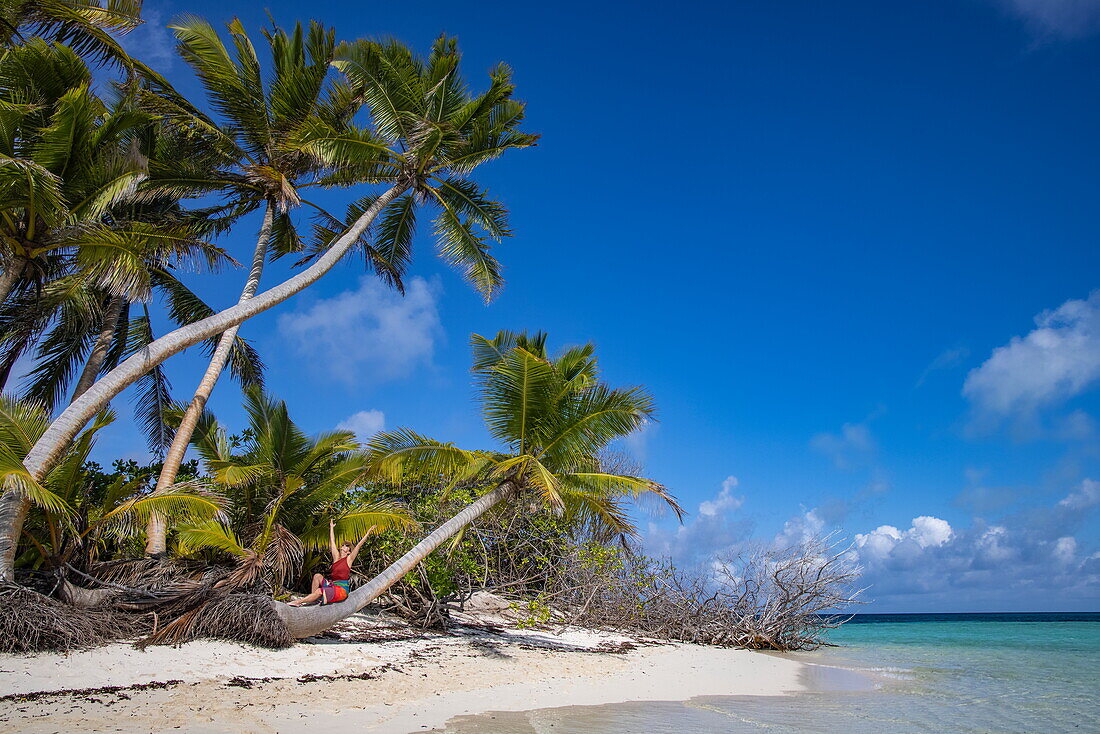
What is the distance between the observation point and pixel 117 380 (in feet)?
30.6

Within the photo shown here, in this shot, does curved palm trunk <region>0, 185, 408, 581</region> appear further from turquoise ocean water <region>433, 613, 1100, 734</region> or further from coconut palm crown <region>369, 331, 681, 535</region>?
turquoise ocean water <region>433, 613, 1100, 734</region>

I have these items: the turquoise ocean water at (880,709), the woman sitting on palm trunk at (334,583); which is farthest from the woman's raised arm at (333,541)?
the turquoise ocean water at (880,709)

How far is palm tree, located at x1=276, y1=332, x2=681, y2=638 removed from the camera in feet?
34.9

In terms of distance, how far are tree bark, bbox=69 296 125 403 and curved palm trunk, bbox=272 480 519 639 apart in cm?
635

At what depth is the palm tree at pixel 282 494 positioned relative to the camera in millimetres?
10047

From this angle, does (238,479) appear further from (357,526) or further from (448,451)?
(448,451)

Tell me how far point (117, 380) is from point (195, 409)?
2171mm

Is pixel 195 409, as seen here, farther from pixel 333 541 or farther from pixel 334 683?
pixel 334 683

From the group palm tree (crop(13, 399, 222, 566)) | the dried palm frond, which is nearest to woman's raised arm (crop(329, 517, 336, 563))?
palm tree (crop(13, 399, 222, 566))

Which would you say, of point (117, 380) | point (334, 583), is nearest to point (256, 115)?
point (117, 380)

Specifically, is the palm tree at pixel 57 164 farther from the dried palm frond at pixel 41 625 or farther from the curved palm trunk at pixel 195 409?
the dried palm frond at pixel 41 625

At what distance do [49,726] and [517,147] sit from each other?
443 inches

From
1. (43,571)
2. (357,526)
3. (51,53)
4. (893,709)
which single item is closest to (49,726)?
(43,571)

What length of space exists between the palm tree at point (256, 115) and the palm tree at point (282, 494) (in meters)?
1.22
